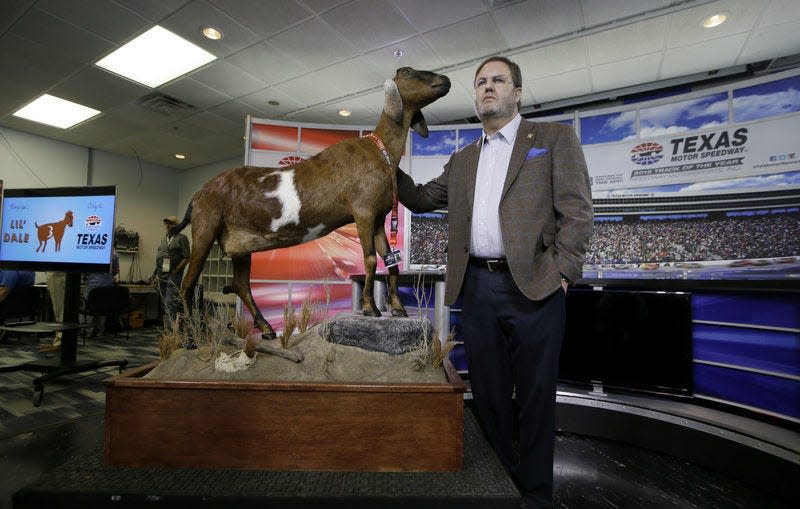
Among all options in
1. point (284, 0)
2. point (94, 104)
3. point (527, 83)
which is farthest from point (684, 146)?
point (94, 104)

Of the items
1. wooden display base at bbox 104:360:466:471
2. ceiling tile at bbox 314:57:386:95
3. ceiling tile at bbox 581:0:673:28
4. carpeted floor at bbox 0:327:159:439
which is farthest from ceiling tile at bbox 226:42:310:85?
wooden display base at bbox 104:360:466:471

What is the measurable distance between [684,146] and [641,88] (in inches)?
55.0

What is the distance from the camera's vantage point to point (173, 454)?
1.26 m

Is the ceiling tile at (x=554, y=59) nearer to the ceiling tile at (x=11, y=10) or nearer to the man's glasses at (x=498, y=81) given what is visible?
the man's glasses at (x=498, y=81)

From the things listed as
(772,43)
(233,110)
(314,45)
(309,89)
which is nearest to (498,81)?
(314,45)

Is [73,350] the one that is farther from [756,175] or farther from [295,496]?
[756,175]

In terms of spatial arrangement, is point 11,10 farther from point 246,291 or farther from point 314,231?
point 314,231

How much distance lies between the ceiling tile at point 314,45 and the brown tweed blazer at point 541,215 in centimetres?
360

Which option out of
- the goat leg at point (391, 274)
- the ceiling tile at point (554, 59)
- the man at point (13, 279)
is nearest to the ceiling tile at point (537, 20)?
the ceiling tile at point (554, 59)

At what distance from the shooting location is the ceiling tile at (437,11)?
12.8 ft

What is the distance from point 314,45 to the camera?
15.4ft

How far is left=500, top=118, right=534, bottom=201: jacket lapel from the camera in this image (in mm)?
1561

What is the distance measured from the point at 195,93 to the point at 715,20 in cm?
644

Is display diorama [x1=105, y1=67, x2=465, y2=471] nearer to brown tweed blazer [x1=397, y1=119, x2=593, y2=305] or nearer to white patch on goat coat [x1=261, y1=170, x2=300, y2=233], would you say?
white patch on goat coat [x1=261, y1=170, x2=300, y2=233]
